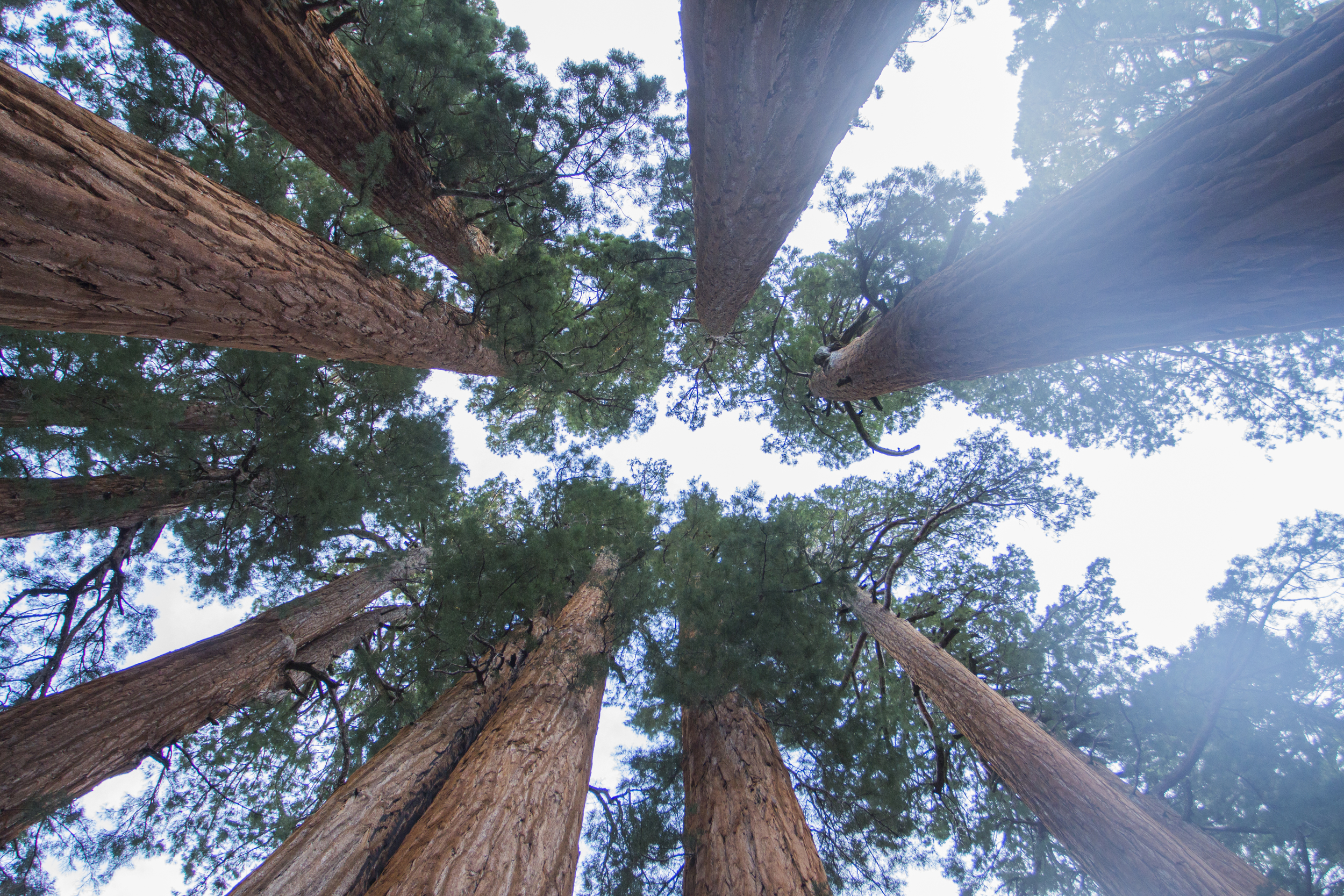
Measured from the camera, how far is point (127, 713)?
344 centimetres

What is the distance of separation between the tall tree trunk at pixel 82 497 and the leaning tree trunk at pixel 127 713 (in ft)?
4.87

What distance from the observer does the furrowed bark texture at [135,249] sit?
1.64 meters

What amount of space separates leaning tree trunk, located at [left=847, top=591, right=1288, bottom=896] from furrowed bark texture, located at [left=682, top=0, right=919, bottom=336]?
484cm

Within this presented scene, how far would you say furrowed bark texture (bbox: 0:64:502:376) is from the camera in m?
1.64

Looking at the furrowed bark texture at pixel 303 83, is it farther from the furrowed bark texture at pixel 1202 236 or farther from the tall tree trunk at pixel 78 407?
the furrowed bark texture at pixel 1202 236

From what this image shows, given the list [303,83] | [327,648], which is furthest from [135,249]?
[327,648]

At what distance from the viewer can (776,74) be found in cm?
250

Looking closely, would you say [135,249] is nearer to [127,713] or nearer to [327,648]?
[127,713]

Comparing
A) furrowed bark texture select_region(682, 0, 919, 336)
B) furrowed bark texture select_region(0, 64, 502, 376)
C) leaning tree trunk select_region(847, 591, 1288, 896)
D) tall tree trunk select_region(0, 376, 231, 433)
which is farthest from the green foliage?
tall tree trunk select_region(0, 376, 231, 433)

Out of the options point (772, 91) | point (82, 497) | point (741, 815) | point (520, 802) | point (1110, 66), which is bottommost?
point (520, 802)

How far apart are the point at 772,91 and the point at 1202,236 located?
206cm

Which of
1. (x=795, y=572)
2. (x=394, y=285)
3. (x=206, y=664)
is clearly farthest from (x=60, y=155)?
(x=795, y=572)

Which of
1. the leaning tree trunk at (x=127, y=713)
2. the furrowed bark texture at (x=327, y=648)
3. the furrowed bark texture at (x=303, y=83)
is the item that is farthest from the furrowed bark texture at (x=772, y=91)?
the furrowed bark texture at (x=327, y=648)

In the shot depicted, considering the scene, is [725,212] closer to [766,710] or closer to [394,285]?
[394,285]
